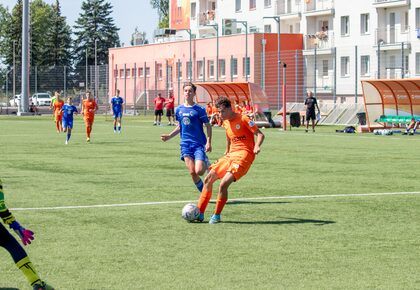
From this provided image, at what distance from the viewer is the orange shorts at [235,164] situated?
14156 mm

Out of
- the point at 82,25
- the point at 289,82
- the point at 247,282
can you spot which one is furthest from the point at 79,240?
the point at 82,25

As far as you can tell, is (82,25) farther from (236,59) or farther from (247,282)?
(247,282)

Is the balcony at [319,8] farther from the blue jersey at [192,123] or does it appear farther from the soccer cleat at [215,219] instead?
the soccer cleat at [215,219]

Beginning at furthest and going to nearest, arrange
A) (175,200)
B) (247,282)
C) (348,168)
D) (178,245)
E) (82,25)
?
(82,25)
(348,168)
(175,200)
(178,245)
(247,282)

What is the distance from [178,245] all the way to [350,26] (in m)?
68.9

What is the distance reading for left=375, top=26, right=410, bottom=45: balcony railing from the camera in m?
72.9

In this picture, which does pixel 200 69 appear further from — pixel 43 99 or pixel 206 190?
pixel 206 190

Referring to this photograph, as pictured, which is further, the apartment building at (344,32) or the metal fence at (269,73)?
the apartment building at (344,32)

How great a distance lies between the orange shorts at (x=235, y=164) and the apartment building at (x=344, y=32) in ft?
161

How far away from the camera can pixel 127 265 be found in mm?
10484

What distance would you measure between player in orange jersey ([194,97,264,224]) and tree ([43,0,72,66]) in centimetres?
13146

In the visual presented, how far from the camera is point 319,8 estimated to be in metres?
82.6

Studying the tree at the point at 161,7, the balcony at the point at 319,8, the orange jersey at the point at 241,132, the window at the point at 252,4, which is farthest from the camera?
the tree at the point at 161,7

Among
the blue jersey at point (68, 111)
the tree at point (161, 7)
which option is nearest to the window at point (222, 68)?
the blue jersey at point (68, 111)
